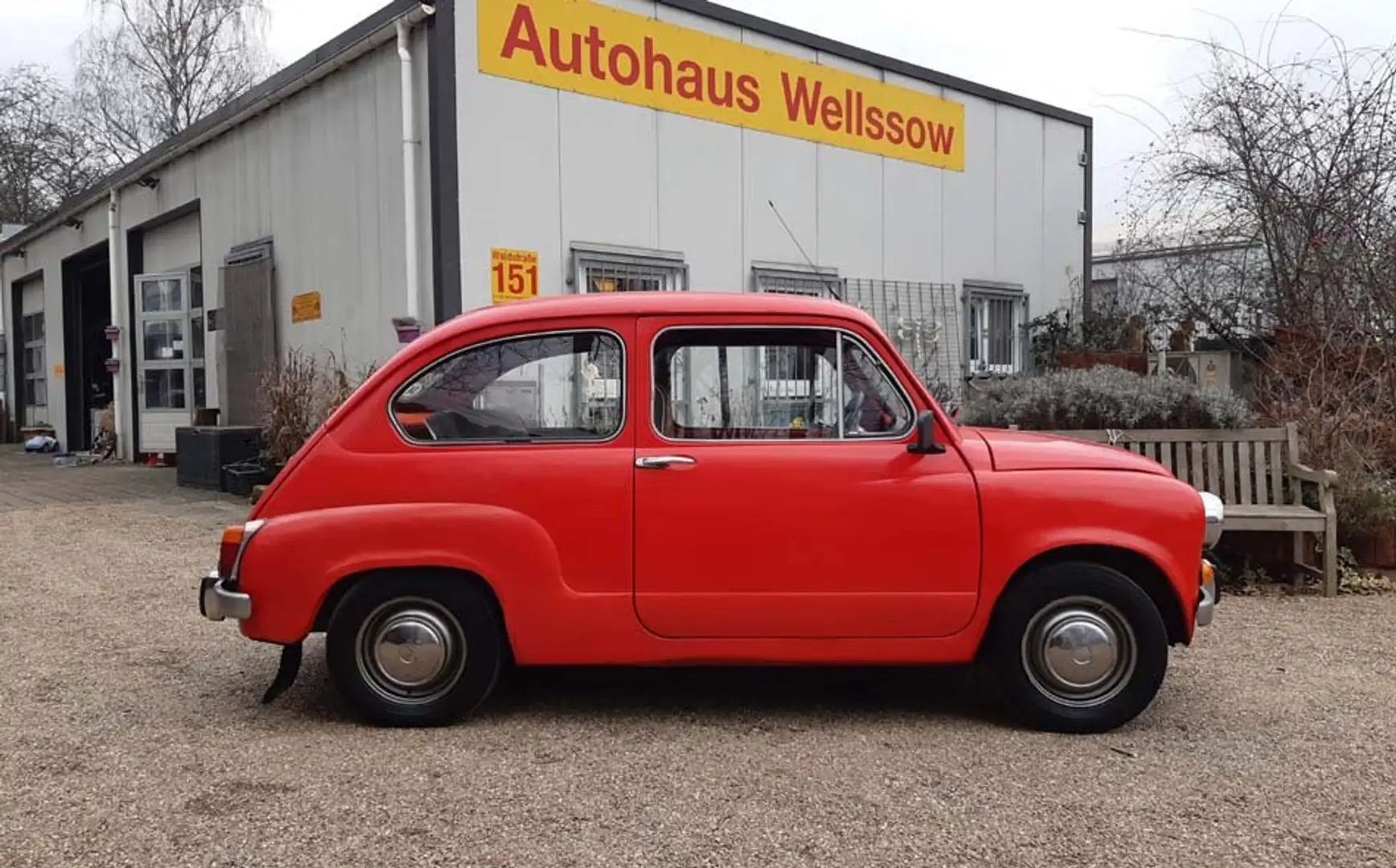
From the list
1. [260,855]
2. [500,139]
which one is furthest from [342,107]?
[260,855]

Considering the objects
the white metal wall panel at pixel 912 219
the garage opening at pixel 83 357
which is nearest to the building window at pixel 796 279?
the white metal wall panel at pixel 912 219

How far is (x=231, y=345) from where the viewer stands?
40.7 ft

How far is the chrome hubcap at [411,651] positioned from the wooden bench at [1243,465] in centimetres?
411

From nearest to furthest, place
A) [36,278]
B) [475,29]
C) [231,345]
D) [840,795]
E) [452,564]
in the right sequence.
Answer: [840,795] → [452,564] → [475,29] → [231,345] → [36,278]

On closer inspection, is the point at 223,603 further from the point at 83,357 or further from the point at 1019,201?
the point at 83,357

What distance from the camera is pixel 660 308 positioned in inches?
161

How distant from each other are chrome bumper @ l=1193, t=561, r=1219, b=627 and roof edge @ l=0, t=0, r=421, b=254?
25.1 feet

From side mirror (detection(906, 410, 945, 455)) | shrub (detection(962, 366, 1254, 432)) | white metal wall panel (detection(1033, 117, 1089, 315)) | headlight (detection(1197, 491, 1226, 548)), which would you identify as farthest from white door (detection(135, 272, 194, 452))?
headlight (detection(1197, 491, 1226, 548))

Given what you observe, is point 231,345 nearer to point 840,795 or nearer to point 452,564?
point 452,564

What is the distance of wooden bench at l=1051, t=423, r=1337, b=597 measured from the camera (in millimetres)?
6344

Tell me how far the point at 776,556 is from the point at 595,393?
3.00 ft

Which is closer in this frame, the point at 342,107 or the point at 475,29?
the point at 475,29

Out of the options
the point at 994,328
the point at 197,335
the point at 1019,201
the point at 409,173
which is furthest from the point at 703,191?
the point at 197,335

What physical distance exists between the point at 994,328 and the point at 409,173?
26.8ft
